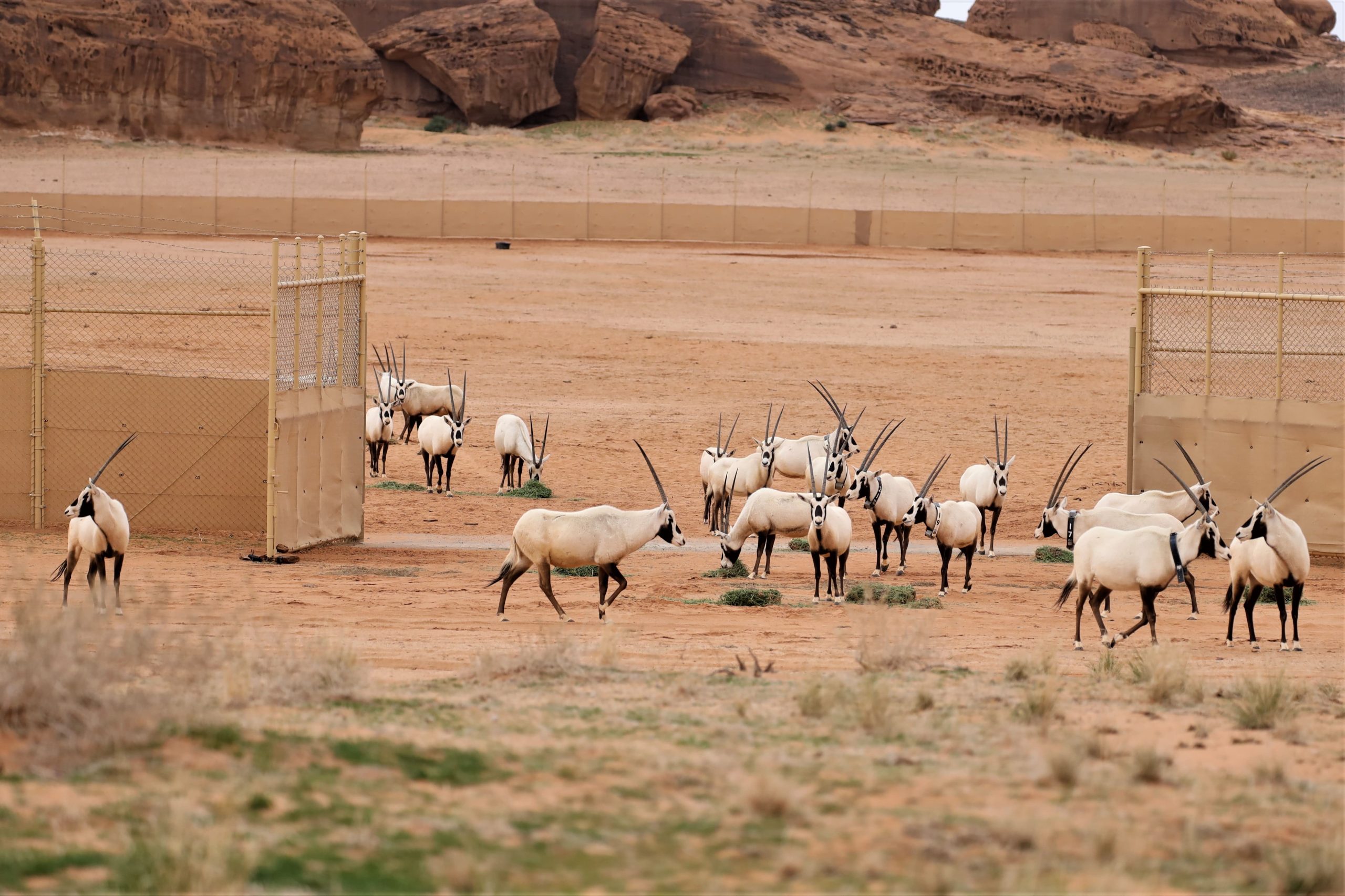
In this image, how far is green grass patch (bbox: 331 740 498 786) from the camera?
8.51 metres

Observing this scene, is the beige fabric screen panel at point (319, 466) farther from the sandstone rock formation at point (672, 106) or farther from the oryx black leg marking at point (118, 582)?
the sandstone rock formation at point (672, 106)

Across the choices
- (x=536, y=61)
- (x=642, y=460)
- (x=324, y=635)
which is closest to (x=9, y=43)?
(x=536, y=61)

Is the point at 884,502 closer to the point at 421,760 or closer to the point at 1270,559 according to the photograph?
the point at 1270,559

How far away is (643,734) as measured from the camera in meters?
9.84

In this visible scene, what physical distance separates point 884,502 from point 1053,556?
105 inches

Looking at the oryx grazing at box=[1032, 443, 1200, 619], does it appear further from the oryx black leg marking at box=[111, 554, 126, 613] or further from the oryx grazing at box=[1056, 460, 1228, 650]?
the oryx black leg marking at box=[111, 554, 126, 613]

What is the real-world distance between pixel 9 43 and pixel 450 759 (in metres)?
62.5

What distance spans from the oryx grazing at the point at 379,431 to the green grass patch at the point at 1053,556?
36.6 ft

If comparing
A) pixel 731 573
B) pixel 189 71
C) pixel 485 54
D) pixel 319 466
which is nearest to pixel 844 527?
pixel 731 573

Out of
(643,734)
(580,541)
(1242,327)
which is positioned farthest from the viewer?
(1242,327)

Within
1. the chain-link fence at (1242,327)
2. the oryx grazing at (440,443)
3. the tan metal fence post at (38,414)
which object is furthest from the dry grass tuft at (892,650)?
the oryx grazing at (440,443)

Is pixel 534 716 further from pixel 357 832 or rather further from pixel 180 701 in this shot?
pixel 357 832

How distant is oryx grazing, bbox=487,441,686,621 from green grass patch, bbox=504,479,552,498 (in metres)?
8.53

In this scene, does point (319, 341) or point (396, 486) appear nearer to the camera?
point (319, 341)
